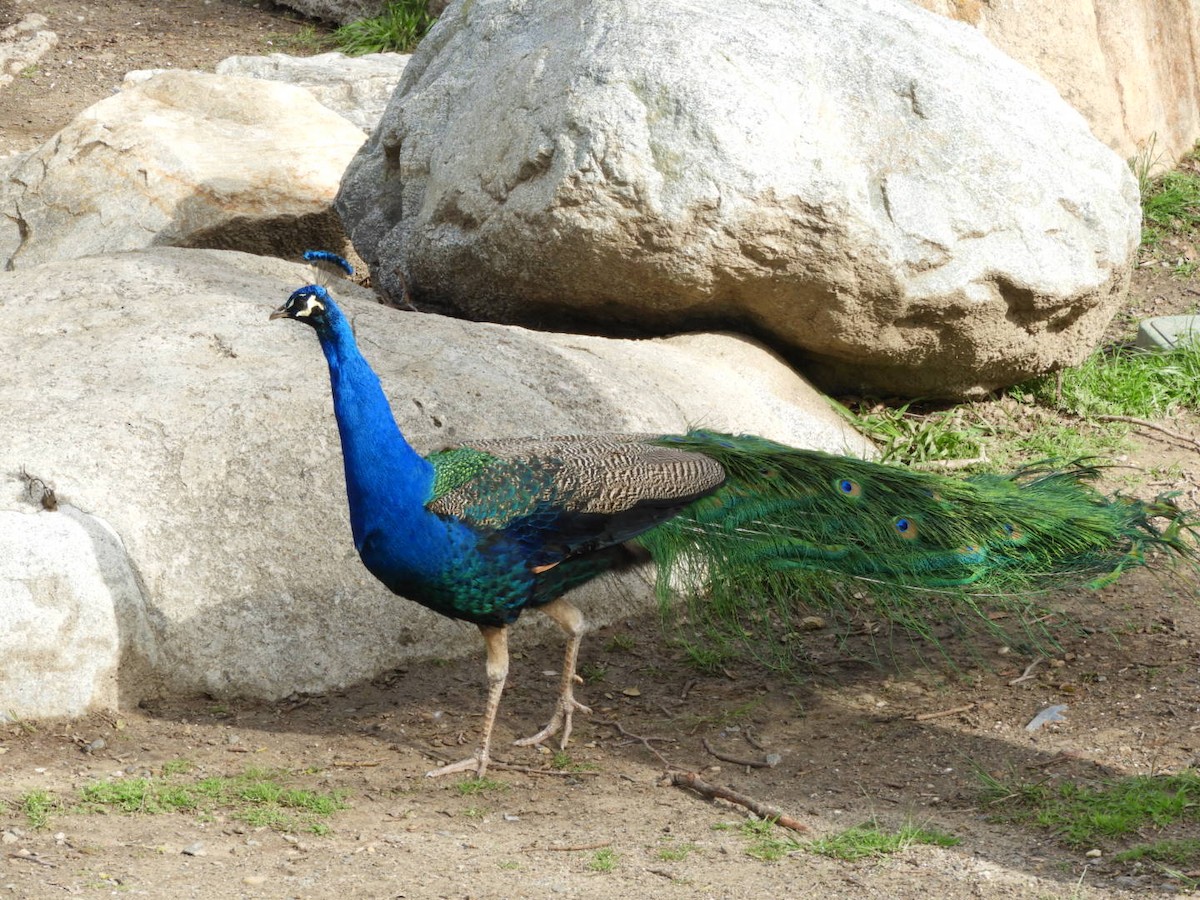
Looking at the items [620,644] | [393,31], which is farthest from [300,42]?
[620,644]

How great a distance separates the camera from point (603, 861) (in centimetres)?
317

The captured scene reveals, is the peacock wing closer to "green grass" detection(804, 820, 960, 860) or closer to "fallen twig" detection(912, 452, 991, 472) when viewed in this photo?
"green grass" detection(804, 820, 960, 860)

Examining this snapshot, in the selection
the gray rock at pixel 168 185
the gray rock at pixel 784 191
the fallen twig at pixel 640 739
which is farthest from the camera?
the gray rock at pixel 168 185

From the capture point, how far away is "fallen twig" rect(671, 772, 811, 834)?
3395mm

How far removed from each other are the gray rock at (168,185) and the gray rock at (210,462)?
143 cm

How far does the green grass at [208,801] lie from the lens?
3.35 meters

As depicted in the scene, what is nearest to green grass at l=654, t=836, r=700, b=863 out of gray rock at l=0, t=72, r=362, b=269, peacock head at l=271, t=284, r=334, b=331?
peacock head at l=271, t=284, r=334, b=331

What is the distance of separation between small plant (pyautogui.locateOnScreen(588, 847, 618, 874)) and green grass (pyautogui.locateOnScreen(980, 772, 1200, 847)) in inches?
40.0

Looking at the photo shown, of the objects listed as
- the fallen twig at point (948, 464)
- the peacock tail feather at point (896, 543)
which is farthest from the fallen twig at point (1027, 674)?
the fallen twig at point (948, 464)

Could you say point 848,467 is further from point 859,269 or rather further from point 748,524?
point 859,269

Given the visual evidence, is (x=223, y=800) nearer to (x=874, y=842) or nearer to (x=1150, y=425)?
Answer: (x=874, y=842)

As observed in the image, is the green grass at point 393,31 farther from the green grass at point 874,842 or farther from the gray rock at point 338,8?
the green grass at point 874,842

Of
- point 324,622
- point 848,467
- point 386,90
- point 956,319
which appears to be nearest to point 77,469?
point 324,622

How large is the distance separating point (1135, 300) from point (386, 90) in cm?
506
